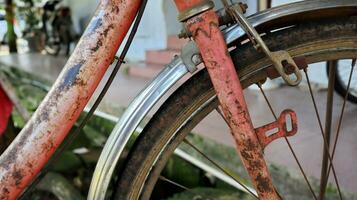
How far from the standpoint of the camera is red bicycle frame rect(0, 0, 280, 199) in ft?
1.82

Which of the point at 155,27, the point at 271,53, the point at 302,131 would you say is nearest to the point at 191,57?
the point at 271,53

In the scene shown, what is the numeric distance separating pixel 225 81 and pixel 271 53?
8 cm

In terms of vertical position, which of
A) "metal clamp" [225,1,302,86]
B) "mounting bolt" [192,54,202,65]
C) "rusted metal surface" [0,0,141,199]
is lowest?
"rusted metal surface" [0,0,141,199]

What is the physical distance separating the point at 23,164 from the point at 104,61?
0.23m

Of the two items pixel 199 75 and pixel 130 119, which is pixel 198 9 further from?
pixel 130 119

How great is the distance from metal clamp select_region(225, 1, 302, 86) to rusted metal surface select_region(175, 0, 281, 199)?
1.4 inches

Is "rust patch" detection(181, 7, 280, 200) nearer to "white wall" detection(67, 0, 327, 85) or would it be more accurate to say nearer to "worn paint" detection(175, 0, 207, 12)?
"worn paint" detection(175, 0, 207, 12)

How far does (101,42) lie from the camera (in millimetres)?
600

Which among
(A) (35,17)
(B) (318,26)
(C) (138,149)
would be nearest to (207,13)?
(B) (318,26)

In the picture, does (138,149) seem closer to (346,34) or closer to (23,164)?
(23,164)

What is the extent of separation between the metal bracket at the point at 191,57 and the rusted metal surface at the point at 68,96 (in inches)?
4.1

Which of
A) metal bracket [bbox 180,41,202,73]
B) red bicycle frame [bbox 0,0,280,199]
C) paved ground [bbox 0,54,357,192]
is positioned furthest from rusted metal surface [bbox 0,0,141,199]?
paved ground [bbox 0,54,357,192]

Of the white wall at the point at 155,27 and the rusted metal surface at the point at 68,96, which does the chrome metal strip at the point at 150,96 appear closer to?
the rusted metal surface at the point at 68,96

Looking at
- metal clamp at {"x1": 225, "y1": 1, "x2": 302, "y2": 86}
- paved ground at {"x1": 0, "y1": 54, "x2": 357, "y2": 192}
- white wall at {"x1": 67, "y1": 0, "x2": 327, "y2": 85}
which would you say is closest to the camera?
metal clamp at {"x1": 225, "y1": 1, "x2": 302, "y2": 86}
